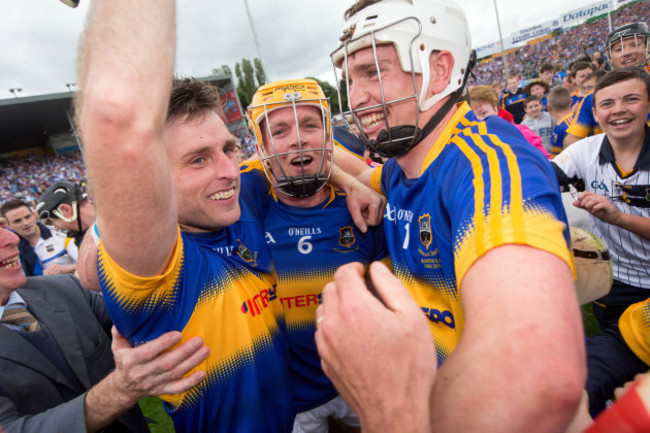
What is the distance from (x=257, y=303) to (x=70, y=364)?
1.54 meters

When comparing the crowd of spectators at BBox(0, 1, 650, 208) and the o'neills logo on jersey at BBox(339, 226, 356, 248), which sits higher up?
the crowd of spectators at BBox(0, 1, 650, 208)

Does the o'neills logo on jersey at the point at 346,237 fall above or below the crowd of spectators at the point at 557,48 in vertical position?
below

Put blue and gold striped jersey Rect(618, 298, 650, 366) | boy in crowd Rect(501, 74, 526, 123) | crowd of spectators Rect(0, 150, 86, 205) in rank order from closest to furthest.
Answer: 1. blue and gold striped jersey Rect(618, 298, 650, 366)
2. boy in crowd Rect(501, 74, 526, 123)
3. crowd of spectators Rect(0, 150, 86, 205)

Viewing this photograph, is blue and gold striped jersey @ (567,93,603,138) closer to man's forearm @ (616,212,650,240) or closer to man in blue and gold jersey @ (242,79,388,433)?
man's forearm @ (616,212,650,240)

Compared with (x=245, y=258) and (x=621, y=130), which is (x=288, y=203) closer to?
(x=245, y=258)

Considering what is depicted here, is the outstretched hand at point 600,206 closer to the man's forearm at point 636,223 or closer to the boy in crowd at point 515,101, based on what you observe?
the man's forearm at point 636,223

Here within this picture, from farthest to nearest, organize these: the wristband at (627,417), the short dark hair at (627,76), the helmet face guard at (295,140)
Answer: the short dark hair at (627,76), the helmet face guard at (295,140), the wristband at (627,417)

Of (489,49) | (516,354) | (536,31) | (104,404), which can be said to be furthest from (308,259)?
(536,31)

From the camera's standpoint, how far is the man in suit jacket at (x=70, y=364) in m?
1.41

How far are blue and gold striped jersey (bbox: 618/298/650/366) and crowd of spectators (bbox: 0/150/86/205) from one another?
39.9 metres

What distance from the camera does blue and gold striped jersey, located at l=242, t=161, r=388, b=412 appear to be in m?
2.30

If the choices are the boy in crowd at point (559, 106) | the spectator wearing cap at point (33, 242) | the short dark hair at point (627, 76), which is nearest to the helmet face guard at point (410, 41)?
the short dark hair at point (627, 76)

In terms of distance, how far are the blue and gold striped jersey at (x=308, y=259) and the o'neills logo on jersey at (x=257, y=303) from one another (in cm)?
42

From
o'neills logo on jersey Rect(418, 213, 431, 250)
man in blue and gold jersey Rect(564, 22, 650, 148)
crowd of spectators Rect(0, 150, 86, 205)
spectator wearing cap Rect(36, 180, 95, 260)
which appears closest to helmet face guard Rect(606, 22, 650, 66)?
man in blue and gold jersey Rect(564, 22, 650, 148)
